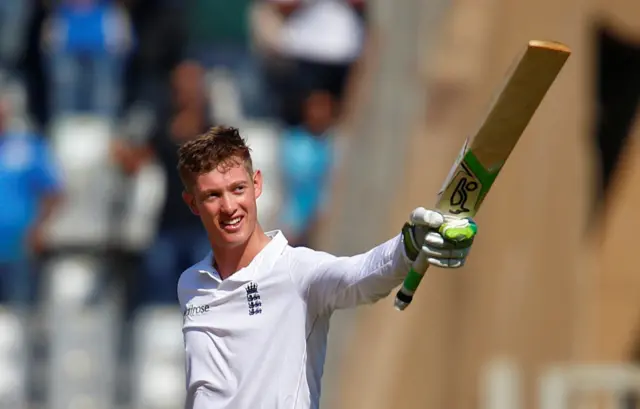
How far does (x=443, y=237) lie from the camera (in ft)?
13.0

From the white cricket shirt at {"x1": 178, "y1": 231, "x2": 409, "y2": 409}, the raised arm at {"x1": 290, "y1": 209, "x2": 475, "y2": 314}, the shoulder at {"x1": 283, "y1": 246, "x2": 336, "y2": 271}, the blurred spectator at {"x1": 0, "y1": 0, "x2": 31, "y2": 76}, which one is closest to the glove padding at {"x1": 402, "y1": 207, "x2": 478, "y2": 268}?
the raised arm at {"x1": 290, "y1": 209, "x2": 475, "y2": 314}

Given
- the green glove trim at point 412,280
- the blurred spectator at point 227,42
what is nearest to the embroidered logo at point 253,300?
the green glove trim at point 412,280

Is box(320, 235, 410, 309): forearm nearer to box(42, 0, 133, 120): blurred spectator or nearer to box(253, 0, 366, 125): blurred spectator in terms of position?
box(253, 0, 366, 125): blurred spectator

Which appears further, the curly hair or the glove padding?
the curly hair

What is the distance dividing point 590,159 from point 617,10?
0.96 meters

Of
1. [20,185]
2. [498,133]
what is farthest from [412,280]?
[20,185]

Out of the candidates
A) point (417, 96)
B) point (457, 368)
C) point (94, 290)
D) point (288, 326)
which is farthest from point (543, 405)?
point (288, 326)

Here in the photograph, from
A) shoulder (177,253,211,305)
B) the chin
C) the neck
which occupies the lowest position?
shoulder (177,253,211,305)

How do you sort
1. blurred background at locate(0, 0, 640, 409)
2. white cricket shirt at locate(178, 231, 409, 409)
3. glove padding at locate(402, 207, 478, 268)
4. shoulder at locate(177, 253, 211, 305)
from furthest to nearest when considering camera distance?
blurred background at locate(0, 0, 640, 409) < shoulder at locate(177, 253, 211, 305) < white cricket shirt at locate(178, 231, 409, 409) < glove padding at locate(402, 207, 478, 268)

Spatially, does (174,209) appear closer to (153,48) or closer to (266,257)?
(153,48)

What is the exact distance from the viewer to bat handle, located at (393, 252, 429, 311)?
4.04 metres

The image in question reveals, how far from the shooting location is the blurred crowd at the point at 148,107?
11.2 metres

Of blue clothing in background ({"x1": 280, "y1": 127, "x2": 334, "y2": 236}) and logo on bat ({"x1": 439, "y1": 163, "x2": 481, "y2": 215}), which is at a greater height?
blue clothing in background ({"x1": 280, "y1": 127, "x2": 334, "y2": 236})

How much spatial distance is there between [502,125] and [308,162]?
7.57 metres
